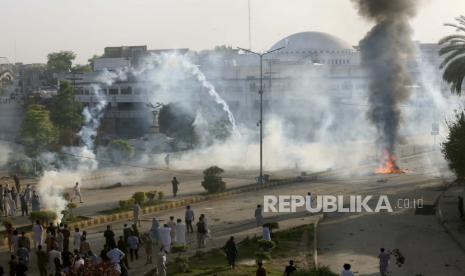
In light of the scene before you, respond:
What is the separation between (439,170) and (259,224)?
996 inches

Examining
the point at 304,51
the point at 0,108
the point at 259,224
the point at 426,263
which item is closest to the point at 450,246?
the point at 426,263

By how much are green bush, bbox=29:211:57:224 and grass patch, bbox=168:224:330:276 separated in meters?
6.50

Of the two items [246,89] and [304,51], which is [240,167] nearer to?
[246,89]

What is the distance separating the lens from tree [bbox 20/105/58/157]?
2039 inches

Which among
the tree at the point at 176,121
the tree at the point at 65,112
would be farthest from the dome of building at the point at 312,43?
the tree at the point at 65,112

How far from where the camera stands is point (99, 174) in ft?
140

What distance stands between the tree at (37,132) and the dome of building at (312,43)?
206 ft

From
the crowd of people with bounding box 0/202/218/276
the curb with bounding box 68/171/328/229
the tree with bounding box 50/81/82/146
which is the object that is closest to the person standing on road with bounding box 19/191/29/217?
the curb with bounding box 68/171/328/229

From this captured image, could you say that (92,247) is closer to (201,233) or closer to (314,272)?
(201,233)

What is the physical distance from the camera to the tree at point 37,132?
51.8 m

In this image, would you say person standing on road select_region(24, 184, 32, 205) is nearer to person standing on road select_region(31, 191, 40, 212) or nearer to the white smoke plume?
person standing on road select_region(31, 191, 40, 212)

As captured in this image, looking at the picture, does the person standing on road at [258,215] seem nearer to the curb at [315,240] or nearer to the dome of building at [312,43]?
the curb at [315,240]

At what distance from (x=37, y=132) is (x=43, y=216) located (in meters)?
30.8

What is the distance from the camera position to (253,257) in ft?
65.1
